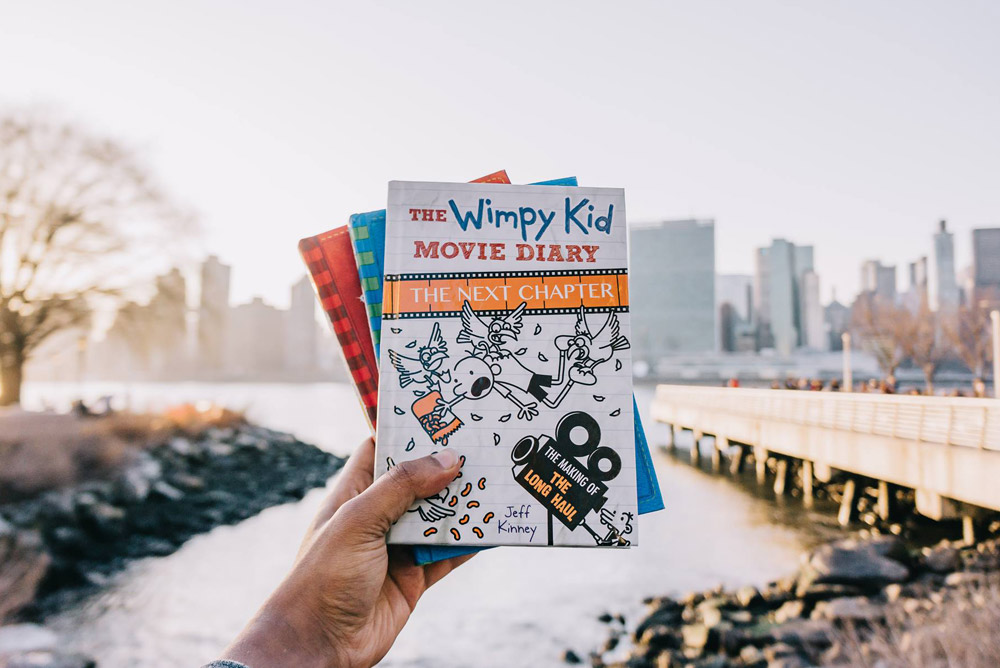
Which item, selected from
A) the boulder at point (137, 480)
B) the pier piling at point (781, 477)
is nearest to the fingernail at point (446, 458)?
the boulder at point (137, 480)

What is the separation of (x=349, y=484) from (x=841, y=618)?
8.78 meters

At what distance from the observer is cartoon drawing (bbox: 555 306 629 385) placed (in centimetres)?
204

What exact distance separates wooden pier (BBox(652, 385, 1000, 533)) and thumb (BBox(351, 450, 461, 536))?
10874 mm

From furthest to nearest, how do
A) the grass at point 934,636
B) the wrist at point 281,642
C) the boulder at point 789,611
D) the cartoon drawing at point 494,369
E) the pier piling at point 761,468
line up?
the pier piling at point 761,468 → the boulder at point 789,611 → the grass at point 934,636 → the cartoon drawing at point 494,369 → the wrist at point 281,642

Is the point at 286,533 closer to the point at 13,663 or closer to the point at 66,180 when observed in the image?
the point at 13,663

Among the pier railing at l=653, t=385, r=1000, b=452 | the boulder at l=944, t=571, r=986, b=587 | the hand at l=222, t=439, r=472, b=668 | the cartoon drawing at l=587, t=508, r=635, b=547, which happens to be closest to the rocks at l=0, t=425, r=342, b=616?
the hand at l=222, t=439, r=472, b=668

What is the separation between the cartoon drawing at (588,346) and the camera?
2.04 meters

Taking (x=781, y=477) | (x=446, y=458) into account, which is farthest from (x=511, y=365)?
(x=781, y=477)

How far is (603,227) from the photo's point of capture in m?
2.14

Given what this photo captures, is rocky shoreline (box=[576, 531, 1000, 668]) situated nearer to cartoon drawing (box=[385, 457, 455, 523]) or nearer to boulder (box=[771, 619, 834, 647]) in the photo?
boulder (box=[771, 619, 834, 647])

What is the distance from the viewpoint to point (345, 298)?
2332 mm

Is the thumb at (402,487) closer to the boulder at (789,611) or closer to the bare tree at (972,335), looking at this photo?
the boulder at (789,611)

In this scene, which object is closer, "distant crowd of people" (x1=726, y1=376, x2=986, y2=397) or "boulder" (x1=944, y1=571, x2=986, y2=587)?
"boulder" (x1=944, y1=571, x2=986, y2=587)

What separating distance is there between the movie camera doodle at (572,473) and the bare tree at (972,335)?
2010 inches
